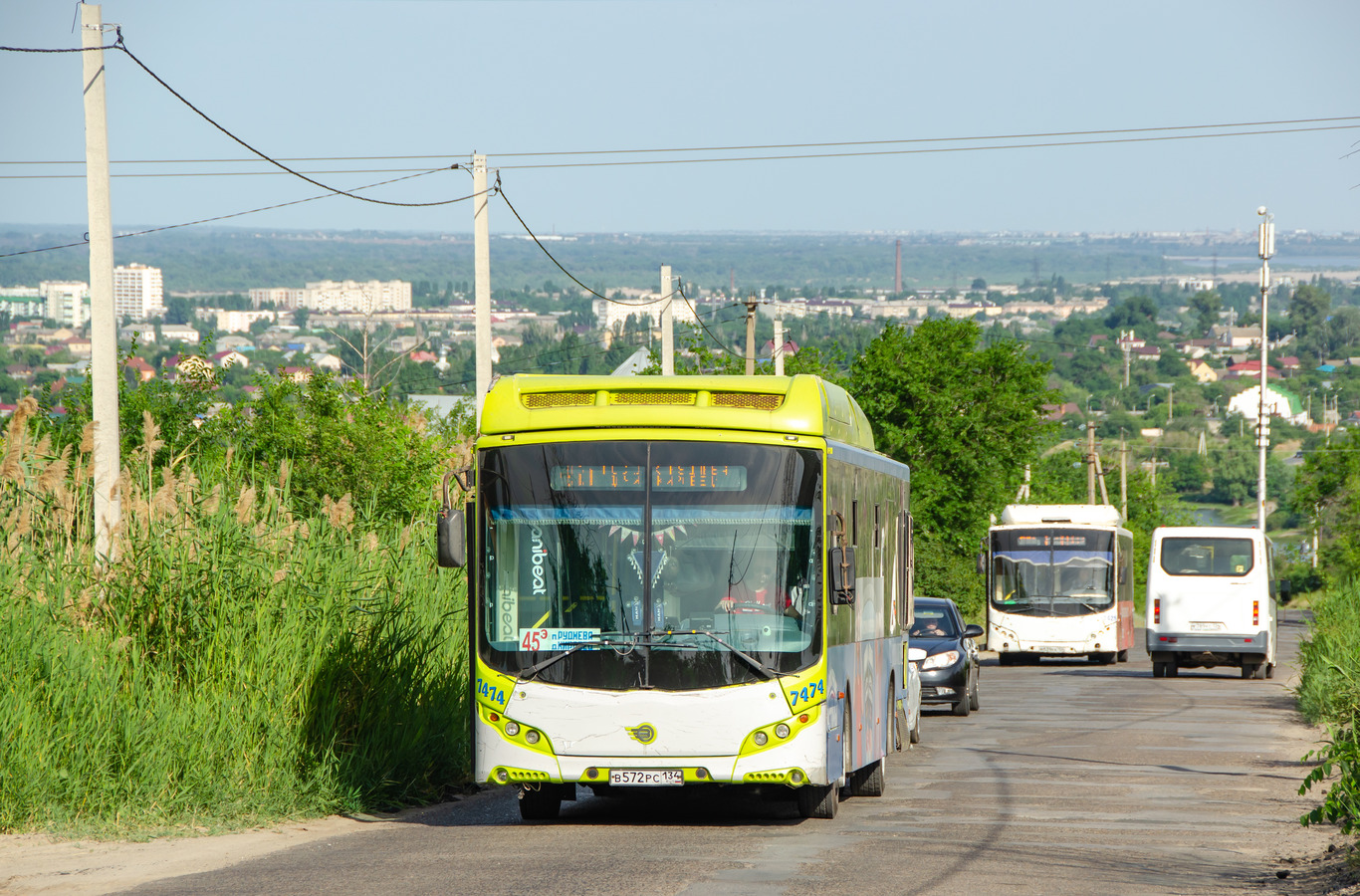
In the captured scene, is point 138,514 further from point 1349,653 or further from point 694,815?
point 1349,653

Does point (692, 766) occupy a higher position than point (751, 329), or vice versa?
point (751, 329)

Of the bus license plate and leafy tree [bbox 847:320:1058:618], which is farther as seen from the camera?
leafy tree [bbox 847:320:1058:618]

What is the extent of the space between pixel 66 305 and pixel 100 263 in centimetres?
11255

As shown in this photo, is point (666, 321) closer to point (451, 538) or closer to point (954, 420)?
point (954, 420)

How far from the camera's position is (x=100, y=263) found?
14.8 m

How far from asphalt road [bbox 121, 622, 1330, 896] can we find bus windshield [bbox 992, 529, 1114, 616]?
1946 centimetres

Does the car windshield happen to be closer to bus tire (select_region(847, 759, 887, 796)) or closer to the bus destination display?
bus tire (select_region(847, 759, 887, 796))

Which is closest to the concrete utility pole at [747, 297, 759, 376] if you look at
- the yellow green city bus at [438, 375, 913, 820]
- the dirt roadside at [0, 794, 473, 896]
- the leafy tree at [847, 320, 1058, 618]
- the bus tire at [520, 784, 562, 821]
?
the leafy tree at [847, 320, 1058, 618]

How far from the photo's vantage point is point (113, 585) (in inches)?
478

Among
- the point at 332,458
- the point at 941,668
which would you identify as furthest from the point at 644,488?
the point at 332,458

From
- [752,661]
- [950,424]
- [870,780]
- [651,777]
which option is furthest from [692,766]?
[950,424]

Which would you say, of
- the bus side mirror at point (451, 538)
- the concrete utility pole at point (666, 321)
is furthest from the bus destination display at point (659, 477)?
the concrete utility pole at point (666, 321)

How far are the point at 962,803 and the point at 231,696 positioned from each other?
211 inches

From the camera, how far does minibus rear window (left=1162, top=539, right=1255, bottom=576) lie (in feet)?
108
